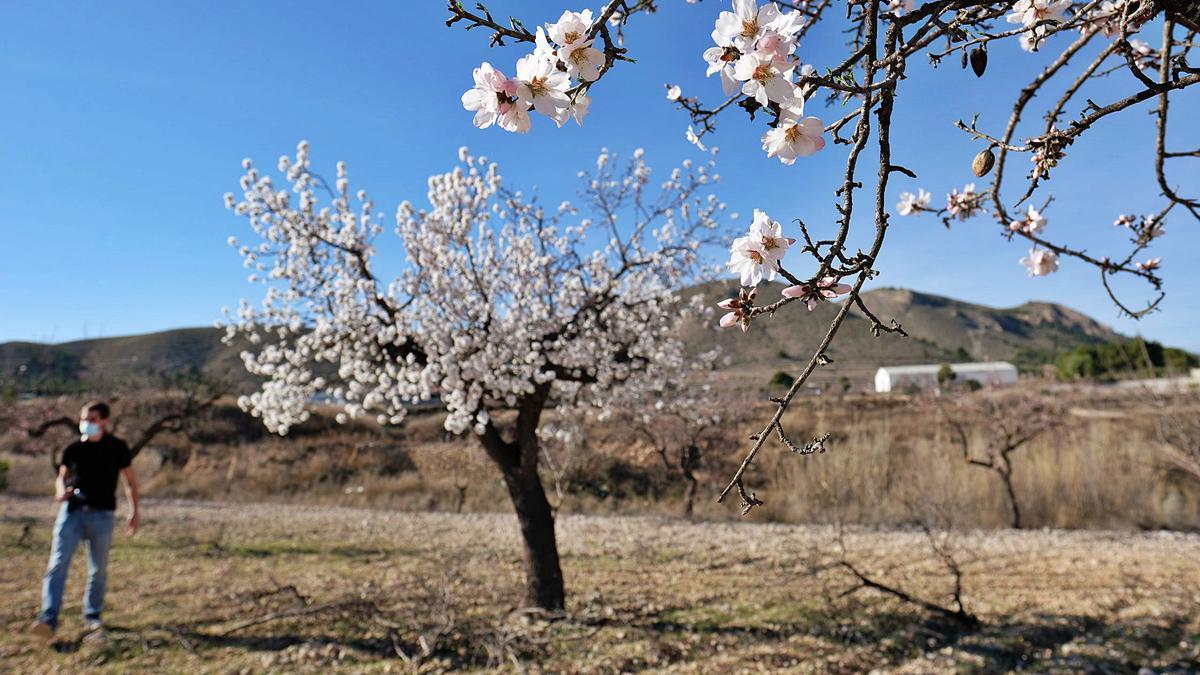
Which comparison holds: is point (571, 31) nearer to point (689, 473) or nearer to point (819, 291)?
point (819, 291)

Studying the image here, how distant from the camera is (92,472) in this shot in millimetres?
4469

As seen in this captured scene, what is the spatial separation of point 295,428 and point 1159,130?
26.3m

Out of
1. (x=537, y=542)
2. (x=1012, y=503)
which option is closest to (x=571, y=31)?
(x=537, y=542)

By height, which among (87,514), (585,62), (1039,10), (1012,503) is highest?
(1039,10)

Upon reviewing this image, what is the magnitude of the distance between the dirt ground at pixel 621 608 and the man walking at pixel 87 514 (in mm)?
301

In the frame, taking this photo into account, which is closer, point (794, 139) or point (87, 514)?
point (794, 139)

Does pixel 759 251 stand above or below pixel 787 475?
Result: above

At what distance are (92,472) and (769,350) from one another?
2363 inches

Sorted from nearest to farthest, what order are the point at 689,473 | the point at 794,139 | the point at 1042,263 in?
the point at 794,139 → the point at 1042,263 → the point at 689,473

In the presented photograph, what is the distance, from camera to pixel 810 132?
1101 millimetres

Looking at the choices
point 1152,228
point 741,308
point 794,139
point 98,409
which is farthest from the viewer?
point 98,409

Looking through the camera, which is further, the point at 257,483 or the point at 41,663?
the point at 257,483

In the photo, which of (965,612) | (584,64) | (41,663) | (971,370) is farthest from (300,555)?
(971,370)

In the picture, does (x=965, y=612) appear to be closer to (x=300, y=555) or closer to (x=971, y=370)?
(x=300, y=555)
